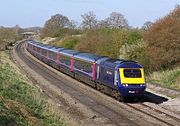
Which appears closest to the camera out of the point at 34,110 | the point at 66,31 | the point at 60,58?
the point at 34,110

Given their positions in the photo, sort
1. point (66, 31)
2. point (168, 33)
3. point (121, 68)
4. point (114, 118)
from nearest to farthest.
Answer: point (114, 118) → point (121, 68) → point (168, 33) → point (66, 31)

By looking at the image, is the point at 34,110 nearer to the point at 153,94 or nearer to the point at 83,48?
the point at 153,94

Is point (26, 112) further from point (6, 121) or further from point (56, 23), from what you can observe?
point (56, 23)

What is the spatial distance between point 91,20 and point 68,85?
224 ft

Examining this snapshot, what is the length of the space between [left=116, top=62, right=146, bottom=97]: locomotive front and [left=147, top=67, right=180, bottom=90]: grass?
19.2 feet

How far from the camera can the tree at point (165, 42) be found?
36.2 meters

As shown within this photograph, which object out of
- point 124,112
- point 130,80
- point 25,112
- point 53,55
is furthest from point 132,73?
point 53,55

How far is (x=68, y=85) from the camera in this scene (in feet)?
109

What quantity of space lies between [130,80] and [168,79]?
9.17m

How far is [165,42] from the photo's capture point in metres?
36.2

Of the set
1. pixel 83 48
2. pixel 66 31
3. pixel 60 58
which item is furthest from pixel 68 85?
pixel 66 31

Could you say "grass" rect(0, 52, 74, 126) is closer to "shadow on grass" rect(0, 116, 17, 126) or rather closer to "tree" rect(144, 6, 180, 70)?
"shadow on grass" rect(0, 116, 17, 126)

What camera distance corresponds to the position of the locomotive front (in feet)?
80.1

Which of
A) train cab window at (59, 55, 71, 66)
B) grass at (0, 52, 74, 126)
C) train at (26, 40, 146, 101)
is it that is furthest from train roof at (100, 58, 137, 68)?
train cab window at (59, 55, 71, 66)
